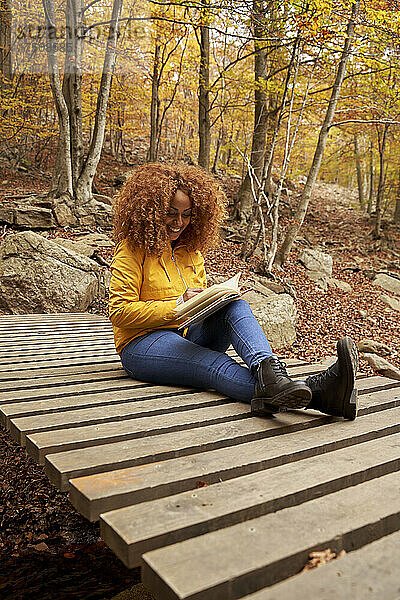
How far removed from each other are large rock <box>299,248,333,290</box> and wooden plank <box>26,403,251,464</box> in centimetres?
725

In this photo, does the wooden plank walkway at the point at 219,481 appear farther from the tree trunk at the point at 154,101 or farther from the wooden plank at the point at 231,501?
the tree trunk at the point at 154,101

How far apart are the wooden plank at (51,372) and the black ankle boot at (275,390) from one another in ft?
3.85

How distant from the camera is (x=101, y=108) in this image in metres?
10.5

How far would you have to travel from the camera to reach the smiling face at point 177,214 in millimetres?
2951

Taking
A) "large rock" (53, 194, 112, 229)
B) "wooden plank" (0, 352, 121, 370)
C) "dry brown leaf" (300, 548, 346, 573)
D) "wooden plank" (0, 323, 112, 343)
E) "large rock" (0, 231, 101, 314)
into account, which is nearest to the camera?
"dry brown leaf" (300, 548, 346, 573)

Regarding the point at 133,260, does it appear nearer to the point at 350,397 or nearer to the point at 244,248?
the point at 350,397

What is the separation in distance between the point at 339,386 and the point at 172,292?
1152 mm

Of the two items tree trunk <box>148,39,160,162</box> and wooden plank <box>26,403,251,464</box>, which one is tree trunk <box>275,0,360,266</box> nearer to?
tree trunk <box>148,39,160,162</box>

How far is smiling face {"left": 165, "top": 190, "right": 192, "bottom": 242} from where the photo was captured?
9.68 feet

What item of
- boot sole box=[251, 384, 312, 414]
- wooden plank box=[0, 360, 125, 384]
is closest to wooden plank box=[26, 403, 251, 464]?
boot sole box=[251, 384, 312, 414]

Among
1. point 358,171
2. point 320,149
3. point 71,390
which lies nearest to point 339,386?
point 71,390

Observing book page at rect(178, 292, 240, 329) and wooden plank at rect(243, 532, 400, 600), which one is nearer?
wooden plank at rect(243, 532, 400, 600)

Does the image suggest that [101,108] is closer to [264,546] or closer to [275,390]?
[275,390]

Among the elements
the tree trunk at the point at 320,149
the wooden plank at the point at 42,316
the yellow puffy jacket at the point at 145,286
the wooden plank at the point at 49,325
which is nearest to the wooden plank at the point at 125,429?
the yellow puffy jacket at the point at 145,286
